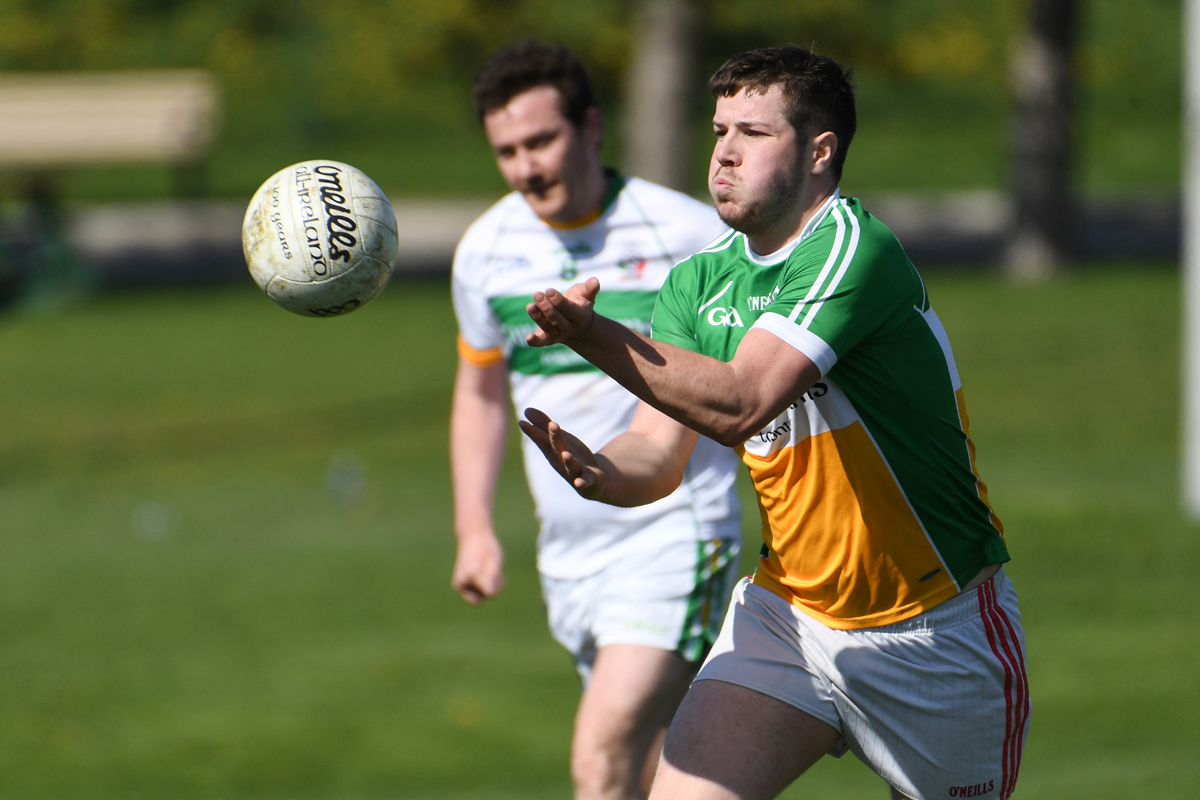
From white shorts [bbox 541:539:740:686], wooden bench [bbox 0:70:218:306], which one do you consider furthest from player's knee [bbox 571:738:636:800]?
wooden bench [bbox 0:70:218:306]

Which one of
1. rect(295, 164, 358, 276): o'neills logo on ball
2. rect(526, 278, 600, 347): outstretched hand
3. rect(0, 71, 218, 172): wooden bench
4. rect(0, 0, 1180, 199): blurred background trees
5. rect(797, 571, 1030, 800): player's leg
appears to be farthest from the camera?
rect(0, 0, 1180, 199): blurred background trees

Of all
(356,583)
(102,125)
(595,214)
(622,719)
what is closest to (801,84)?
(595,214)

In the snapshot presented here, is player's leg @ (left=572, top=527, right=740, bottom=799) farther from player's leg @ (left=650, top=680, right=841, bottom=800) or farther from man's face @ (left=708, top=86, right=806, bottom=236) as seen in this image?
man's face @ (left=708, top=86, right=806, bottom=236)

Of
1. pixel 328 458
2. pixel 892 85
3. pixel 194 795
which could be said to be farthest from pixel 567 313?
pixel 892 85

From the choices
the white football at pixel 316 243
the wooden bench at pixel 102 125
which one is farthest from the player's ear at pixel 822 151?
the wooden bench at pixel 102 125

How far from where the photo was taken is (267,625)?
988 cm

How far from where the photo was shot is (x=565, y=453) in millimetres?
3281

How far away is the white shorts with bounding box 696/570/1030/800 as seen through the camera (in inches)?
142

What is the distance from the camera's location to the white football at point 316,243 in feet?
12.6

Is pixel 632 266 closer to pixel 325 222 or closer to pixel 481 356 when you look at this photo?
pixel 481 356

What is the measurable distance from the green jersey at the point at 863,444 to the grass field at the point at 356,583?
3620mm

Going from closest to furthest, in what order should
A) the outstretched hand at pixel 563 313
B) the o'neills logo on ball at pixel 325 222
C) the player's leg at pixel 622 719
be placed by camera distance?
the outstretched hand at pixel 563 313
the o'neills logo on ball at pixel 325 222
the player's leg at pixel 622 719

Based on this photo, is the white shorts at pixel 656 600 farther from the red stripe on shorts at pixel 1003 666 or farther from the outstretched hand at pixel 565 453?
the outstretched hand at pixel 565 453

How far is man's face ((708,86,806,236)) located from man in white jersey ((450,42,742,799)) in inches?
58.1
